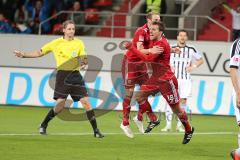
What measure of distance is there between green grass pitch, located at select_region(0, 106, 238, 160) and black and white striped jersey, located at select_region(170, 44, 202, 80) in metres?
1.34

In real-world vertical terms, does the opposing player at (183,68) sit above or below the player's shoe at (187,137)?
above

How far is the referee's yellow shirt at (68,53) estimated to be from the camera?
15961 millimetres

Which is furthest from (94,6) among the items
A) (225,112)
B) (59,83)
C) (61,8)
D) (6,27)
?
(59,83)

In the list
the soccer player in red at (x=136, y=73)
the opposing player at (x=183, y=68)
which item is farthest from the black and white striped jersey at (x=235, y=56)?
the opposing player at (x=183, y=68)

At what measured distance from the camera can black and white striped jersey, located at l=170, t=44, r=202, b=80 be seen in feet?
61.5

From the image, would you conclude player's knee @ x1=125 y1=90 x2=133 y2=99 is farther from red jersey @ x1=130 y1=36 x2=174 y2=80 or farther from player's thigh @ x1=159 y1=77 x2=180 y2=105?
player's thigh @ x1=159 y1=77 x2=180 y2=105

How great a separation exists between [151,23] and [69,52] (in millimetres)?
1869

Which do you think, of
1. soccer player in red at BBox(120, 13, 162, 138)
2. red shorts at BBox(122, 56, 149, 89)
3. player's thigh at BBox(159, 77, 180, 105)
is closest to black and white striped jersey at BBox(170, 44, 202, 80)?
soccer player in red at BBox(120, 13, 162, 138)

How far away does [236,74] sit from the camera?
37.4ft

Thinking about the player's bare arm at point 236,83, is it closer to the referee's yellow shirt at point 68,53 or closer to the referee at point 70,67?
the referee at point 70,67

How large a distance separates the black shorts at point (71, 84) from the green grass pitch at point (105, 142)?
0.84 m

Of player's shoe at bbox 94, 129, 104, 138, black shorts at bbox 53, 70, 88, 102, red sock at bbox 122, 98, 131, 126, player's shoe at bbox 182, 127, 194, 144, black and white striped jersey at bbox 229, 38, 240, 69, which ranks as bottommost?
player's shoe at bbox 94, 129, 104, 138

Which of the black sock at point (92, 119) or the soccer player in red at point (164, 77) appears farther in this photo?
the black sock at point (92, 119)

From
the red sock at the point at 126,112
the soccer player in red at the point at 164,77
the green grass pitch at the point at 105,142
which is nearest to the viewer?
the green grass pitch at the point at 105,142
